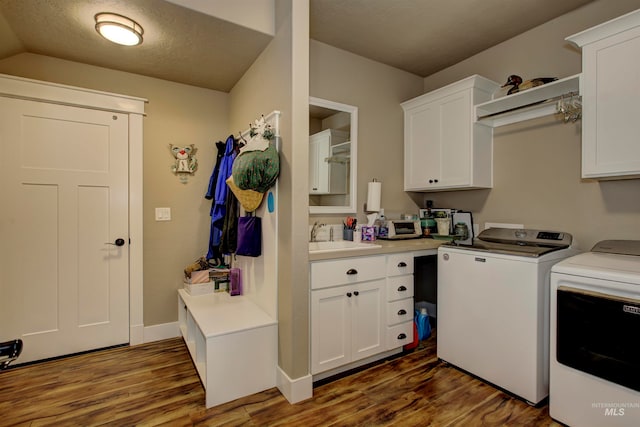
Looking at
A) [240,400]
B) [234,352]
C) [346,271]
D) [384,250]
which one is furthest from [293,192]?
[240,400]

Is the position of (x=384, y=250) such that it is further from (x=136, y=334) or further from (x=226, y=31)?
(x=136, y=334)

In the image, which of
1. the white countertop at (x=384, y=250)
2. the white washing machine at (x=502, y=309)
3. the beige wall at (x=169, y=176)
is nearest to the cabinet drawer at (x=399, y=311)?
the white washing machine at (x=502, y=309)

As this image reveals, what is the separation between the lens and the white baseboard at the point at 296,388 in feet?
6.33

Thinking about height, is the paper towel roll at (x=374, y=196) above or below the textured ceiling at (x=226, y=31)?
below

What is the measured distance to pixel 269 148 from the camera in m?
2.05

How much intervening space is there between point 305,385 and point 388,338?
0.76m

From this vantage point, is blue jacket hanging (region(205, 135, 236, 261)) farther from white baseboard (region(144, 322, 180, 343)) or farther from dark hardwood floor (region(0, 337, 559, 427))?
dark hardwood floor (region(0, 337, 559, 427))

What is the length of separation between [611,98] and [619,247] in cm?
92

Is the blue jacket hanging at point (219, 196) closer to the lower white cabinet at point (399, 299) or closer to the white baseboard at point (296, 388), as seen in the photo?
the white baseboard at point (296, 388)

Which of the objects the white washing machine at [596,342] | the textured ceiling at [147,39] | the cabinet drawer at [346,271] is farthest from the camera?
the cabinet drawer at [346,271]

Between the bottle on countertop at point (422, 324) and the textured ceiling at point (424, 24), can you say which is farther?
the bottle on countertop at point (422, 324)

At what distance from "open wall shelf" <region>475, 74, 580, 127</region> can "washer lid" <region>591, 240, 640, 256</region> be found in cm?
104

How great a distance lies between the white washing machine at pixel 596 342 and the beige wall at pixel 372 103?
65.3 inches

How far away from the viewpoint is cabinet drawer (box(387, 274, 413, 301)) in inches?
93.4
